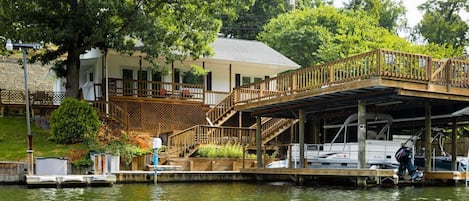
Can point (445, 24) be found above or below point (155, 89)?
above

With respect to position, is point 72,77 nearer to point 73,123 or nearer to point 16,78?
point 73,123

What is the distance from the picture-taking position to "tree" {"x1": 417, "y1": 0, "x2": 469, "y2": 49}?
4809cm

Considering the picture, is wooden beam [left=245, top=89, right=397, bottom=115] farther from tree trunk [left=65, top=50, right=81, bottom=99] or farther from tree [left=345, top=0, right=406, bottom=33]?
tree [left=345, top=0, right=406, bottom=33]

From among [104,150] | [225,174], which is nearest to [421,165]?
[225,174]

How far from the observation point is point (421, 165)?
73.6 feet

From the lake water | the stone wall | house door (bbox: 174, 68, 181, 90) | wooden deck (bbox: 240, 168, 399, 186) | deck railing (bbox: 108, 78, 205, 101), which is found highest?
the stone wall

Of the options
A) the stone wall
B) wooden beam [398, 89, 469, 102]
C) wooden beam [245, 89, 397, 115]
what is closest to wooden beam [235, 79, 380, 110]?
wooden beam [245, 89, 397, 115]

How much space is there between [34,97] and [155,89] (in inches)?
245

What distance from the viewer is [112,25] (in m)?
25.6

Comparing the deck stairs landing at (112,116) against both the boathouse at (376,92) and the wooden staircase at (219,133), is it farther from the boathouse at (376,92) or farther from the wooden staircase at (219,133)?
the boathouse at (376,92)

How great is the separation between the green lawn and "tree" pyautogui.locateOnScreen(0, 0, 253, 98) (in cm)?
286

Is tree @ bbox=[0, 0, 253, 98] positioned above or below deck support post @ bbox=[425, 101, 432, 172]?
above

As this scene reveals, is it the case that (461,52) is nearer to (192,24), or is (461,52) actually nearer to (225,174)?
(192,24)

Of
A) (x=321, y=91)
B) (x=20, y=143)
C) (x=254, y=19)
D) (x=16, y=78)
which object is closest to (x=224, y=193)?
(x=321, y=91)
